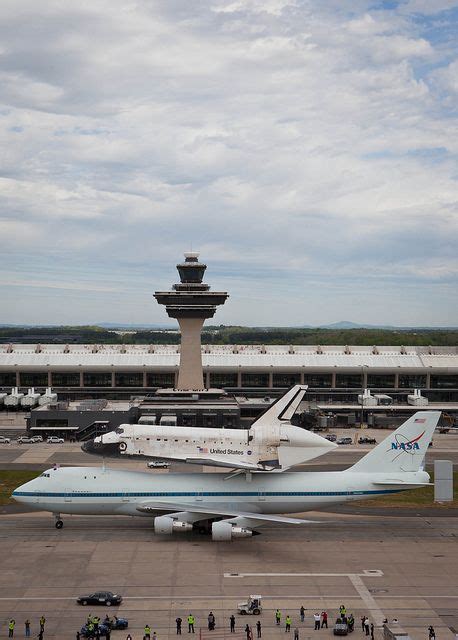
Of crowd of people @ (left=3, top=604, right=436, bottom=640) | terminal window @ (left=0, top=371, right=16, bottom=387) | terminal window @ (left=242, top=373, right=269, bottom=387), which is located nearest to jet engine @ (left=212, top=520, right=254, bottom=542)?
crowd of people @ (left=3, top=604, right=436, bottom=640)

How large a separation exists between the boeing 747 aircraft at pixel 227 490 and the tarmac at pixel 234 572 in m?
2.08

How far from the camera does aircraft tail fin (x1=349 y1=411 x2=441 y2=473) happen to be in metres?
52.7

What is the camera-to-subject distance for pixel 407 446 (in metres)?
52.8

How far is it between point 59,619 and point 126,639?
4704mm

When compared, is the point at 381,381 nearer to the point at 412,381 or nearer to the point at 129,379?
the point at 412,381

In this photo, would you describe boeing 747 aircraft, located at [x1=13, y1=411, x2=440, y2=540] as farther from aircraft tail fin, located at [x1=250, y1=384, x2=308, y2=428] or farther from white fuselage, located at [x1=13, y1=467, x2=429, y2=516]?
aircraft tail fin, located at [x1=250, y1=384, x2=308, y2=428]

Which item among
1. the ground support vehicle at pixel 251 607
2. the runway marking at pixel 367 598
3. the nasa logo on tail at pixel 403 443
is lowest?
the runway marking at pixel 367 598

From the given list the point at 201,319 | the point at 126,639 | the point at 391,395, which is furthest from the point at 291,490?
the point at 391,395

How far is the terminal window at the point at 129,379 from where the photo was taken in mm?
151875

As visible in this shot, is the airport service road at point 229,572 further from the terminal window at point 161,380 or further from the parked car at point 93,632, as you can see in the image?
the terminal window at point 161,380

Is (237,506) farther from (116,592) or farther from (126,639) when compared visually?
(126,639)

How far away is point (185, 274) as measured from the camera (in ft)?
387

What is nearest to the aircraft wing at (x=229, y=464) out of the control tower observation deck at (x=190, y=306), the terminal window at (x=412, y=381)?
the control tower observation deck at (x=190, y=306)

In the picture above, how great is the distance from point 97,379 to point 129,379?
6.76 metres
